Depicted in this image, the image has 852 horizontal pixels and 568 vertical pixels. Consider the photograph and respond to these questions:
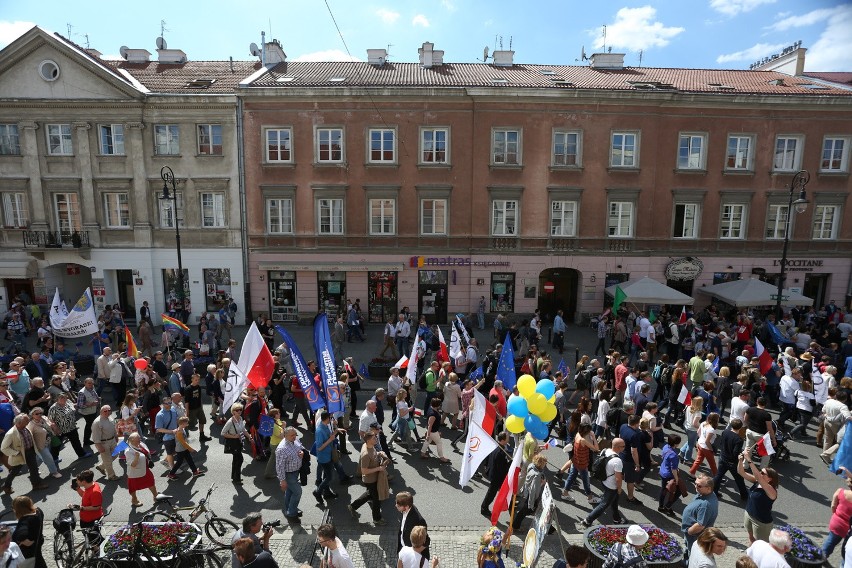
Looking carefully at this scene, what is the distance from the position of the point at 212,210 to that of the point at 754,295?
2491 cm

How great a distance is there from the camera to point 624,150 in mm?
23594

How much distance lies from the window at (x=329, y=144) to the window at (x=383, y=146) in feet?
4.98

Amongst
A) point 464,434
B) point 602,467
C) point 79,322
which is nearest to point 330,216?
point 79,322

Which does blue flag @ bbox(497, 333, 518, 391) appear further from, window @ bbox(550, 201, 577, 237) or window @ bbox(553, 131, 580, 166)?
window @ bbox(553, 131, 580, 166)

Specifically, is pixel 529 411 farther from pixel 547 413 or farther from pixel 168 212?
pixel 168 212

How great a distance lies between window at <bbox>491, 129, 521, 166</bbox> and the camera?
23.4 m

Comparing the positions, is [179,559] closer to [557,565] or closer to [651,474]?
[557,565]

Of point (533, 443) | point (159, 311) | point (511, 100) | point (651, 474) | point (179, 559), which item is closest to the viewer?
point (179, 559)

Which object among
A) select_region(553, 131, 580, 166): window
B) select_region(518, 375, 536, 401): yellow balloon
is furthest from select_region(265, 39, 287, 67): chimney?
select_region(518, 375, 536, 401): yellow balloon

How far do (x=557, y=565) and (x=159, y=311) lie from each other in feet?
78.5

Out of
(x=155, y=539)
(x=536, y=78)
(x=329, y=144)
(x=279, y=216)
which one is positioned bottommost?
(x=155, y=539)

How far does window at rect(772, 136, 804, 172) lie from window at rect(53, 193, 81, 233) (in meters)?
34.0

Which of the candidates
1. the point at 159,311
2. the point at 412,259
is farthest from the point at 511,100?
the point at 159,311

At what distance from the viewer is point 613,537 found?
7.19 metres
